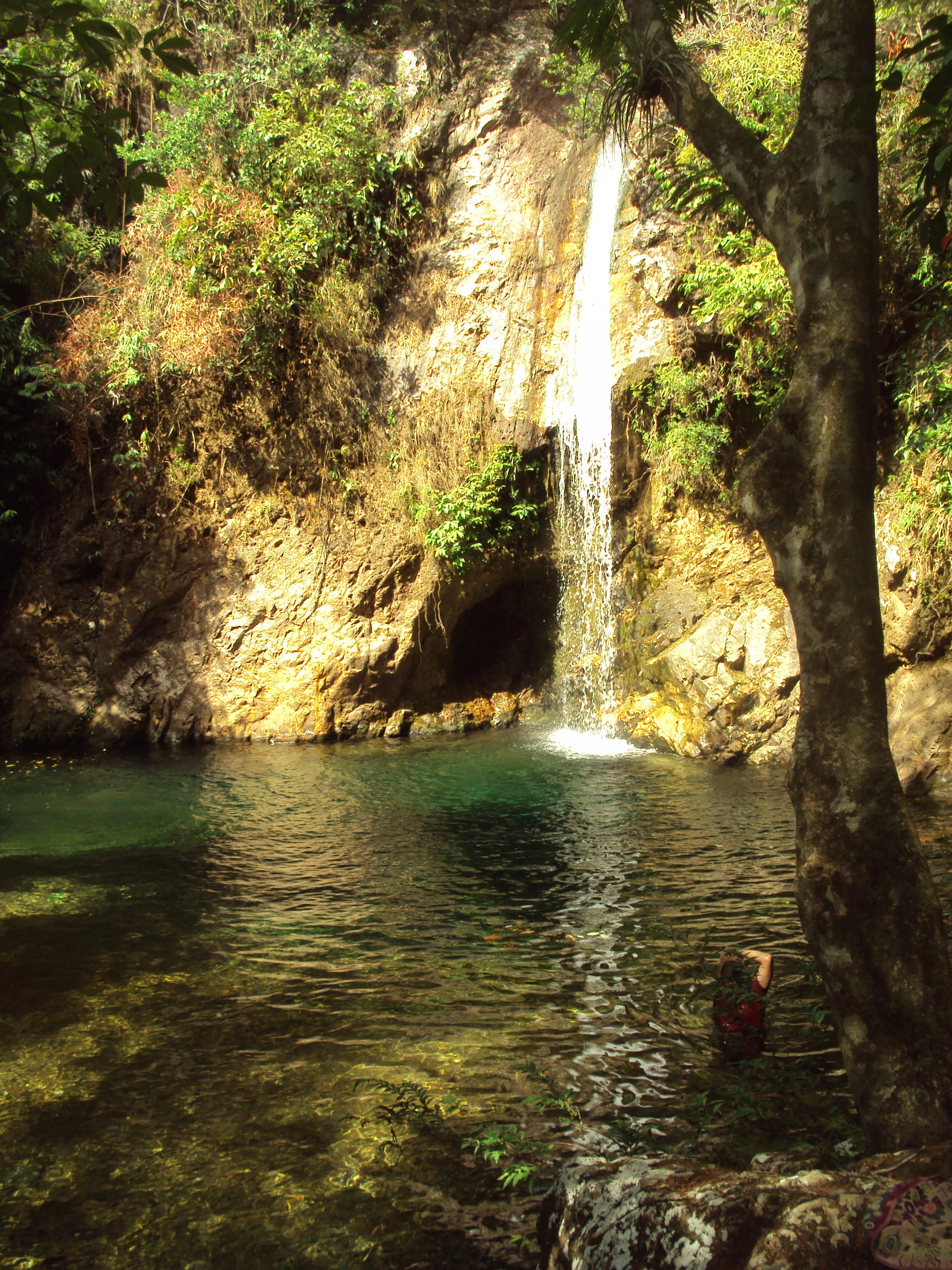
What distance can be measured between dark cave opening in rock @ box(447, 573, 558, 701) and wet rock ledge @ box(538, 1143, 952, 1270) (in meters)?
13.7

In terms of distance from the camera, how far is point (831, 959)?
257cm

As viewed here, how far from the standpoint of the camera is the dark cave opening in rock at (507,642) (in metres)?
16.1

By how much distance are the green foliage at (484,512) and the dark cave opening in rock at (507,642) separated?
4.76 feet

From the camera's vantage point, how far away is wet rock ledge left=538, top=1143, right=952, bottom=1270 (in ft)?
5.95

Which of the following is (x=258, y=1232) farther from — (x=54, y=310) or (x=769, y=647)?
(x=54, y=310)

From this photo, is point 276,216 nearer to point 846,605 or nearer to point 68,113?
point 68,113

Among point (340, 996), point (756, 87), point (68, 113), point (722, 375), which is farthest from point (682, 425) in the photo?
point (340, 996)

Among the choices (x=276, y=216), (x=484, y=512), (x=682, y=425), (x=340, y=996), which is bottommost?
(x=340, y=996)

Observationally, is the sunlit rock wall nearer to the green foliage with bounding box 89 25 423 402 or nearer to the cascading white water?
the cascading white water

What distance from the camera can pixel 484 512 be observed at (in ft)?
47.3

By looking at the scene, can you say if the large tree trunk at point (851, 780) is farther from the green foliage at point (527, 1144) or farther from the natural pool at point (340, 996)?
the green foliage at point (527, 1144)

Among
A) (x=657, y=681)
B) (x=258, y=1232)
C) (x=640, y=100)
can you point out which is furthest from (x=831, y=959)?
(x=657, y=681)

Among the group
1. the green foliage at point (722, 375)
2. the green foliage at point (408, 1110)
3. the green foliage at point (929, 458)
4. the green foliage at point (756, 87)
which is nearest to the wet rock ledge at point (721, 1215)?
the green foliage at point (408, 1110)

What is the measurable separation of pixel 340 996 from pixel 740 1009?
7.29 ft
